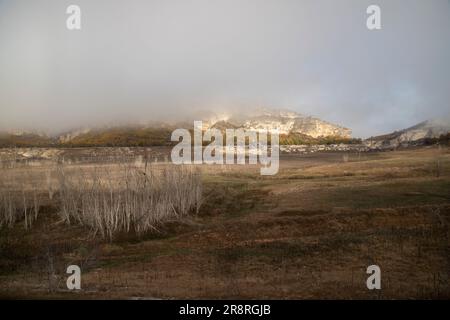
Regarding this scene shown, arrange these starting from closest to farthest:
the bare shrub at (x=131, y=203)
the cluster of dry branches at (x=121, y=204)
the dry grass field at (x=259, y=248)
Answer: the dry grass field at (x=259, y=248) → the bare shrub at (x=131, y=203) → the cluster of dry branches at (x=121, y=204)

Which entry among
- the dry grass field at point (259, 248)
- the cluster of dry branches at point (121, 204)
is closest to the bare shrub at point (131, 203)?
the cluster of dry branches at point (121, 204)

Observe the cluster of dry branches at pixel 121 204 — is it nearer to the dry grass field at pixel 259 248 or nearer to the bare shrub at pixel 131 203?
the bare shrub at pixel 131 203

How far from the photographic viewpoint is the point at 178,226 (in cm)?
3462

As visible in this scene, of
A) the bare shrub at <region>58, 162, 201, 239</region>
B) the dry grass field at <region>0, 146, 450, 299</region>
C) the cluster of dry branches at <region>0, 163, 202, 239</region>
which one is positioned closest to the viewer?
the dry grass field at <region>0, 146, 450, 299</region>

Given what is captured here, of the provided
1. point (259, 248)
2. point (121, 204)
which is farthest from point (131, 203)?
point (259, 248)

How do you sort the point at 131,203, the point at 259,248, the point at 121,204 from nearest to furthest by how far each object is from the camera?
the point at 259,248, the point at 131,203, the point at 121,204

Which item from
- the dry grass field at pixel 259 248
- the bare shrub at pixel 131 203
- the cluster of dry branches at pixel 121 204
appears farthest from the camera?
the cluster of dry branches at pixel 121 204

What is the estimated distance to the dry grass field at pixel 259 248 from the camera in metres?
17.8

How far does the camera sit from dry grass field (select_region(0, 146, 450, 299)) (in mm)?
17766

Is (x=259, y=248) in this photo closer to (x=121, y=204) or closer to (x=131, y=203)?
(x=131, y=203)

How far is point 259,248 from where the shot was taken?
82.7 feet

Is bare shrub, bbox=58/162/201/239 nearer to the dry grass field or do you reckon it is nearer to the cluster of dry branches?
the cluster of dry branches

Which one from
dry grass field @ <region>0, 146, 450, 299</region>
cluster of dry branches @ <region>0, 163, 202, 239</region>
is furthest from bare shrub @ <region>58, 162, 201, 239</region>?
dry grass field @ <region>0, 146, 450, 299</region>
